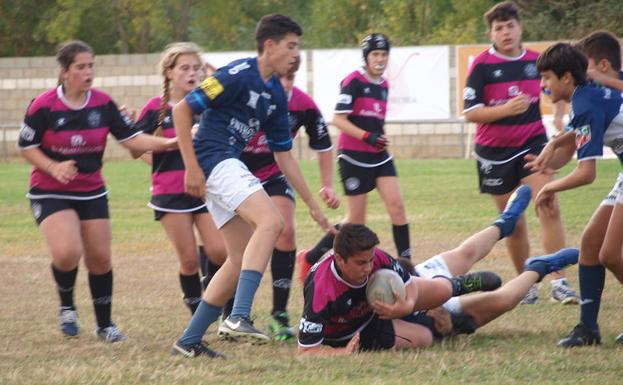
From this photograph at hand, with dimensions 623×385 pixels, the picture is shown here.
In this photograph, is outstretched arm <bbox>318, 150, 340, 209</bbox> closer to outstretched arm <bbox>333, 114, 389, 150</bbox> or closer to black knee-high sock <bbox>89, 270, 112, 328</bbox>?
outstretched arm <bbox>333, 114, 389, 150</bbox>

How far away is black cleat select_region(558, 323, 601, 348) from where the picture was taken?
6.21 meters

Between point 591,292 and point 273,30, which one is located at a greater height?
point 273,30

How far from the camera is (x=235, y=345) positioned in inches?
266

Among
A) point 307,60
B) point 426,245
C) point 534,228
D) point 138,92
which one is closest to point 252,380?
point 426,245

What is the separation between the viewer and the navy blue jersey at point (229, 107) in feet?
19.9

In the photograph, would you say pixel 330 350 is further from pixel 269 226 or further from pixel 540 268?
pixel 540 268

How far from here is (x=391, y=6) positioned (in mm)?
36062

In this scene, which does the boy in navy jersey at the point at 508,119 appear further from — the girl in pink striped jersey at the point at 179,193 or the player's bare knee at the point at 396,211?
the girl in pink striped jersey at the point at 179,193

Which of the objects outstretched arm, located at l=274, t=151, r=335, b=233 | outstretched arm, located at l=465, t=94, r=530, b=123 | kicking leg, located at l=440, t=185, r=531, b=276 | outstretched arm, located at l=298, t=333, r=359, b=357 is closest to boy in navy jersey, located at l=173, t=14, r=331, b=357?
outstretched arm, located at l=298, t=333, r=359, b=357

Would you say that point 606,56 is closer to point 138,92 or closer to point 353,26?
point 138,92

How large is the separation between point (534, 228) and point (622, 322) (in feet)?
19.8

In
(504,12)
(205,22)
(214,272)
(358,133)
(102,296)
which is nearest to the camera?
(102,296)

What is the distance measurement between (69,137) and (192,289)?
4.12 ft

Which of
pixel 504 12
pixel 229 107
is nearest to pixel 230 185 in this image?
pixel 229 107
